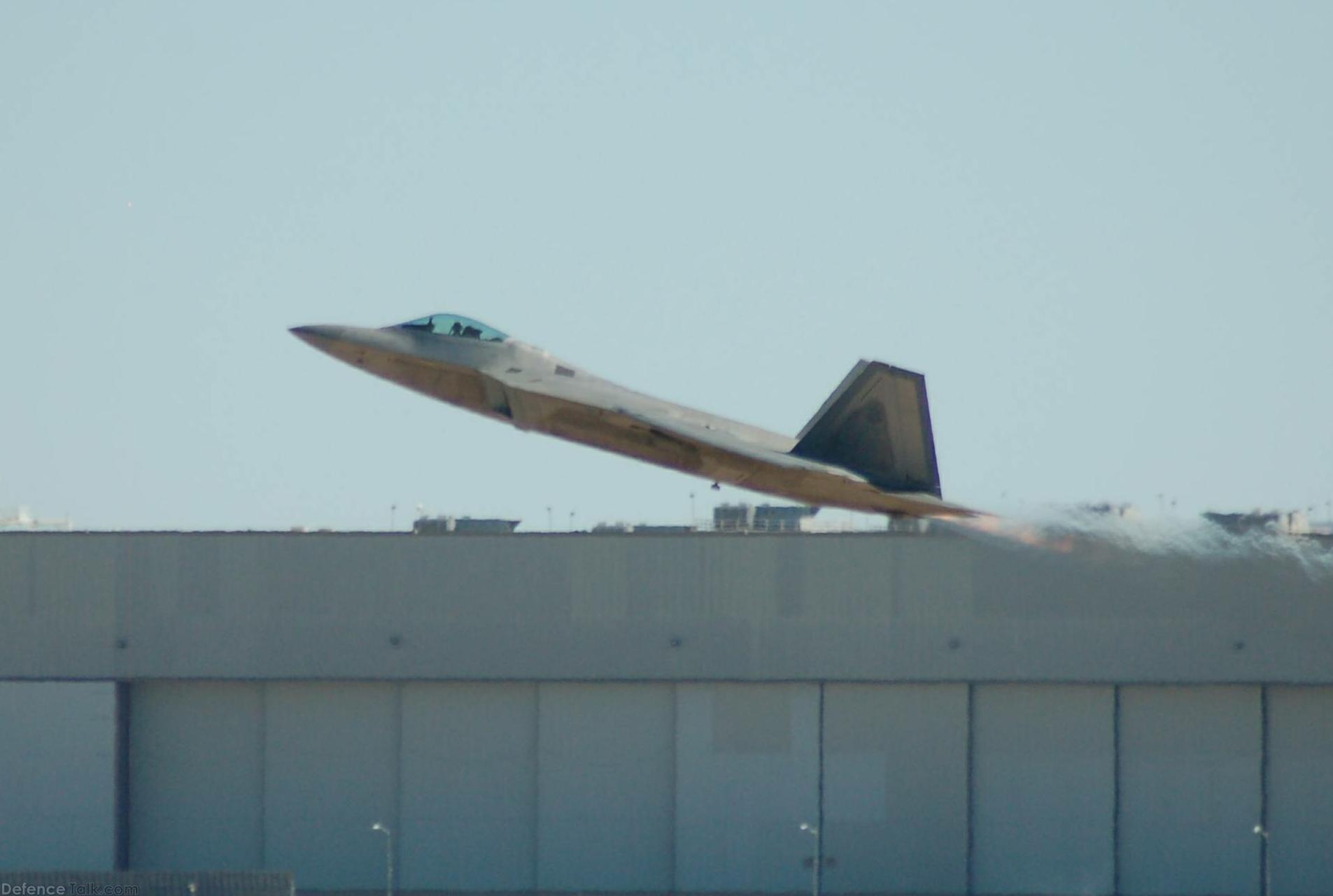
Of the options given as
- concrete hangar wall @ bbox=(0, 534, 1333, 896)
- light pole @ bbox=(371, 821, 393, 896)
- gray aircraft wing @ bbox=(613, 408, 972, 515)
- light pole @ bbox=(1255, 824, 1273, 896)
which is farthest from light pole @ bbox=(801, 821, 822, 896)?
gray aircraft wing @ bbox=(613, 408, 972, 515)

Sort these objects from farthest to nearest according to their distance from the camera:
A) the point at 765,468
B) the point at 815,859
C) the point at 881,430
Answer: the point at 815,859 → the point at 881,430 → the point at 765,468

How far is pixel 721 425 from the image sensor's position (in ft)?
135

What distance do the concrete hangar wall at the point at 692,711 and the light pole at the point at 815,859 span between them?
5.8 inches

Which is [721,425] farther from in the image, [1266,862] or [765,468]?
[1266,862]

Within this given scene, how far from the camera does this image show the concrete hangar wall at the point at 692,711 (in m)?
51.7

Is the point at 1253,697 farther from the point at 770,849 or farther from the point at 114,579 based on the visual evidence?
the point at 114,579

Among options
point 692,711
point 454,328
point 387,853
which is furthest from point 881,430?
point 387,853

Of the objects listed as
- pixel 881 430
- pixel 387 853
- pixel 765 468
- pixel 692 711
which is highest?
pixel 881 430

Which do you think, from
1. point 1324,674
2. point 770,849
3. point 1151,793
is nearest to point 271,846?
point 770,849

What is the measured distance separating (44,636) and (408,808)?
1080 cm

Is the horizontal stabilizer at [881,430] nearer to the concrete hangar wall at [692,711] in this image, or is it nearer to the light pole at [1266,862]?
the concrete hangar wall at [692,711]

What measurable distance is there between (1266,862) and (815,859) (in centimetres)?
1181

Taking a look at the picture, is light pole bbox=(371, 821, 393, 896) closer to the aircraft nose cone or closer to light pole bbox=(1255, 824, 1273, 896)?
the aircraft nose cone

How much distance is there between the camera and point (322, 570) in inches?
2072
